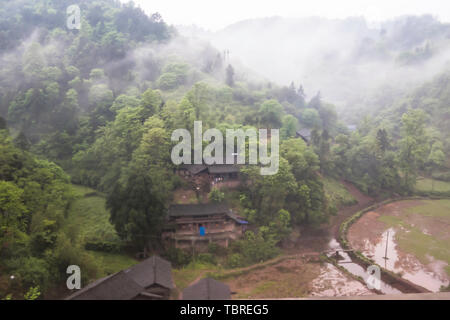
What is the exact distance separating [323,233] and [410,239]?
16.3 ft

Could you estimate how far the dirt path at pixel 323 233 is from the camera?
19.0 metres

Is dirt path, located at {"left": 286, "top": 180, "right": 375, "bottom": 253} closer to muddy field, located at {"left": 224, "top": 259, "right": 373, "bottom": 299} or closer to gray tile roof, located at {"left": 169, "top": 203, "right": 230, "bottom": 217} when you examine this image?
muddy field, located at {"left": 224, "top": 259, "right": 373, "bottom": 299}

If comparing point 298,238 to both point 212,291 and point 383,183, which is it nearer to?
point 212,291

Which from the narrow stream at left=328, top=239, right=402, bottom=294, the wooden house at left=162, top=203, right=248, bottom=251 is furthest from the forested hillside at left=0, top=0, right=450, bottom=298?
the narrow stream at left=328, top=239, right=402, bottom=294

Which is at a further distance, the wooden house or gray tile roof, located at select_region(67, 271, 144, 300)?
the wooden house

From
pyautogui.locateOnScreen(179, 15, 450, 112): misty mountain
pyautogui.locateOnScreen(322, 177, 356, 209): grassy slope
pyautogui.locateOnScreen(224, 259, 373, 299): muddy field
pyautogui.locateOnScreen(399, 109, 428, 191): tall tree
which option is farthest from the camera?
pyautogui.locateOnScreen(179, 15, 450, 112): misty mountain

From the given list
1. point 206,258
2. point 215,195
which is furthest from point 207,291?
point 215,195

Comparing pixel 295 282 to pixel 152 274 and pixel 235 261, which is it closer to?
pixel 235 261

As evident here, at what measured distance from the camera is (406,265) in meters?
17.0

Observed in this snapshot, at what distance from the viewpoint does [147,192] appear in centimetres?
1564

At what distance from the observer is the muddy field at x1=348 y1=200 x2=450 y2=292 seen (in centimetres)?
1650

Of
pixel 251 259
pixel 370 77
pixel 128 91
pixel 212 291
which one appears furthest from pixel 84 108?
pixel 370 77

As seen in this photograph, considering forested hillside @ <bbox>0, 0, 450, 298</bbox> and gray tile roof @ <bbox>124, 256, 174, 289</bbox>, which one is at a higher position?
forested hillside @ <bbox>0, 0, 450, 298</bbox>
